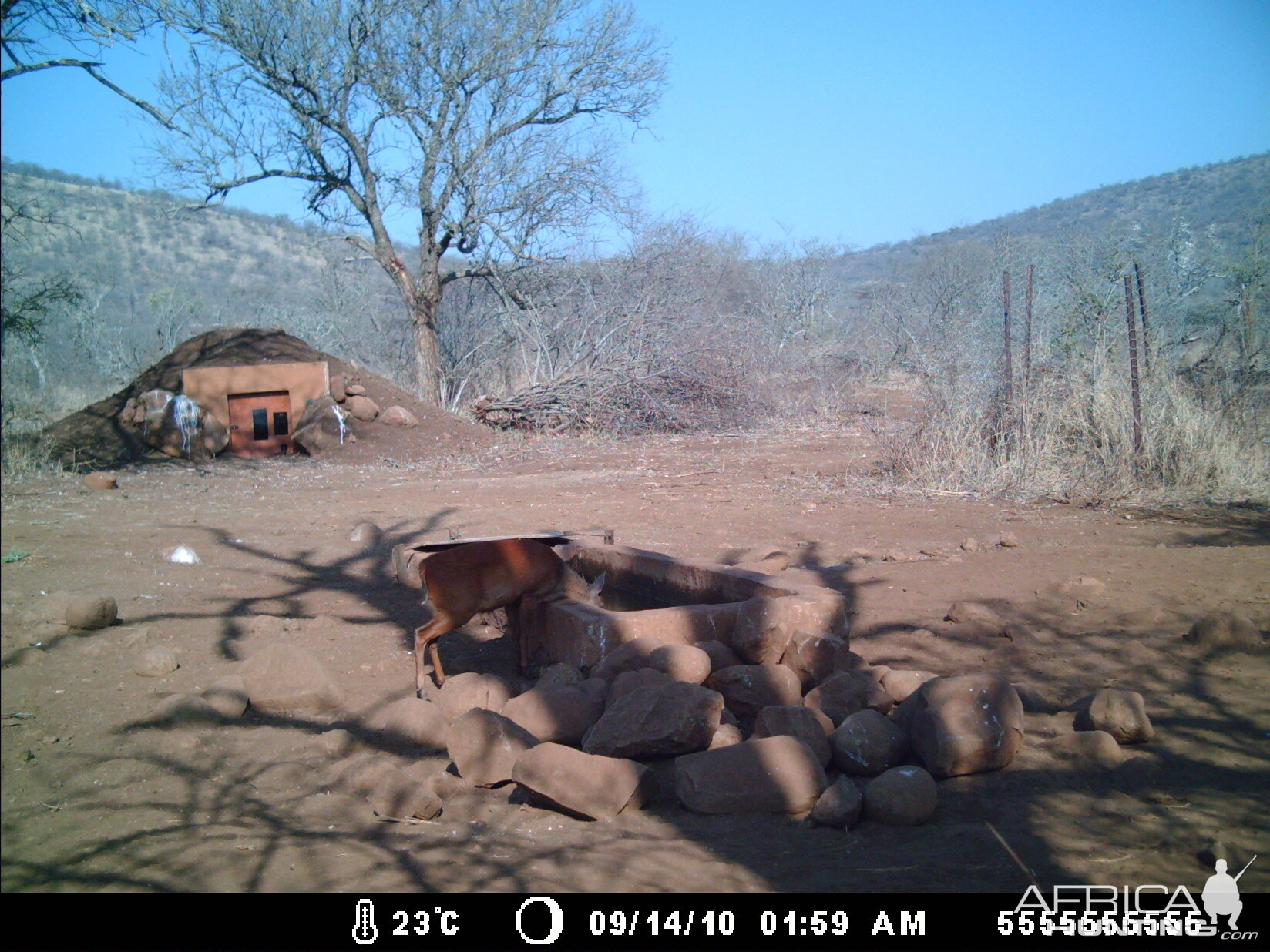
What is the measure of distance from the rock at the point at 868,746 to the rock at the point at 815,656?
0.69 metres

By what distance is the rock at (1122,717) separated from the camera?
10.9 feet

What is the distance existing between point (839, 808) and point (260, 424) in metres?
12.6

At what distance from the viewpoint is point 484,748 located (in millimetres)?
3348

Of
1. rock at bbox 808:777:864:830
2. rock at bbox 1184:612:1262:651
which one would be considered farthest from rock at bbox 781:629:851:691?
rock at bbox 1184:612:1262:651

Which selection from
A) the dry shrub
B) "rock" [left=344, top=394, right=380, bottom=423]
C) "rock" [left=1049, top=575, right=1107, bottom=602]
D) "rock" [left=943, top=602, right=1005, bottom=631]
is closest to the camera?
"rock" [left=943, top=602, right=1005, bottom=631]

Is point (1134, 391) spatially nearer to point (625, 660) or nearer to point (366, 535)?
point (625, 660)

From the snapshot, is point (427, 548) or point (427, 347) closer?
point (427, 548)

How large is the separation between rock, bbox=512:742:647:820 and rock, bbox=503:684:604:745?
56 centimetres

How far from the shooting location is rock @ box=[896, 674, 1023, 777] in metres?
3.22

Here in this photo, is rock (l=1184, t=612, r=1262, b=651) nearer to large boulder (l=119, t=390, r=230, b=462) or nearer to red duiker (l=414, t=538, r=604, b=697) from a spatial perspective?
red duiker (l=414, t=538, r=604, b=697)

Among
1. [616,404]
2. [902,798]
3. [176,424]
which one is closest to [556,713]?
[902,798]
